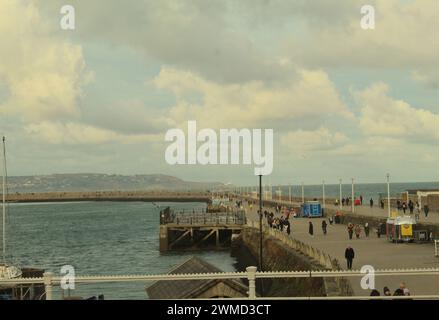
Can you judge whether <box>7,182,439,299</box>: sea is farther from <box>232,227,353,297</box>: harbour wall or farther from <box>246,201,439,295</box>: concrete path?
<box>246,201,439,295</box>: concrete path

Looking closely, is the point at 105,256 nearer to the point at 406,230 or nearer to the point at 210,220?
the point at 210,220

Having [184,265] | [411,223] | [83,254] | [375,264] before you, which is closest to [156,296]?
[184,265]

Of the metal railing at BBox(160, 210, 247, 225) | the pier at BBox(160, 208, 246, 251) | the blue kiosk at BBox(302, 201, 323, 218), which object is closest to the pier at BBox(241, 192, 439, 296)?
the blue kiosk at BBox(302, 201, 323, 218)

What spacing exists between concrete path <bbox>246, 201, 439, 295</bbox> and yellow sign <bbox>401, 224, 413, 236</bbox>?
2.46ft

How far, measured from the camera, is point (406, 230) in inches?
1470

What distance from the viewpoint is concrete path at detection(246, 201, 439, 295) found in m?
20.2

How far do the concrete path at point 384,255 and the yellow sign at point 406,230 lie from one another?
2.46 ft

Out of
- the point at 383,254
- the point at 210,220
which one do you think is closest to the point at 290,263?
the point at 383,254

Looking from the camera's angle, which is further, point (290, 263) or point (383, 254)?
point (290, 263)

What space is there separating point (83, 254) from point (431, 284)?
52.6 m

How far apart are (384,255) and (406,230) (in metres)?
6.78

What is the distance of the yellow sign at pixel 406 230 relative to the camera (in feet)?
122

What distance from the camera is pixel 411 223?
36969 mm
